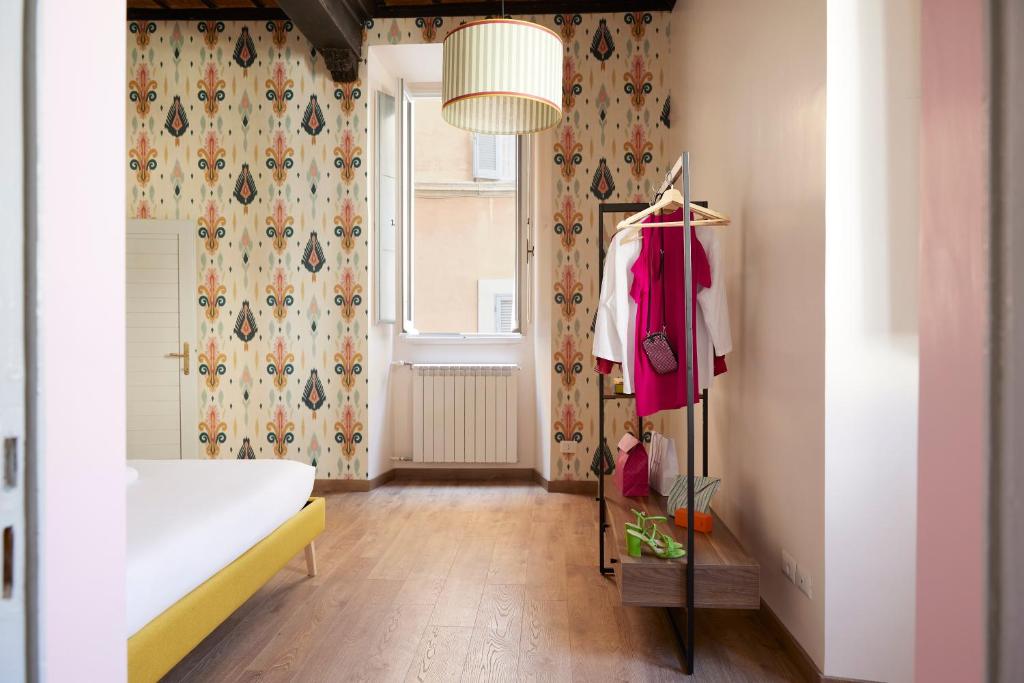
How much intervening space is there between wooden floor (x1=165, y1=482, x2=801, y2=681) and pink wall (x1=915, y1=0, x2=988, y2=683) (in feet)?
5.66

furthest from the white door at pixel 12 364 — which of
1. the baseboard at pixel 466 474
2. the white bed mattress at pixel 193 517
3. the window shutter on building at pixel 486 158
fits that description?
the window shutter on building at pixel 486 158

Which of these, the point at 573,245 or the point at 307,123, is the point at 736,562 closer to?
the point at 573,245

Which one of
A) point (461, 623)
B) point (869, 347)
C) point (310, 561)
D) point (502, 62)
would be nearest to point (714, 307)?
point (869, 347)

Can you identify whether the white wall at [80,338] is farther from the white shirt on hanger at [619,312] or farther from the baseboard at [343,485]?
the baseboard at [343,485]

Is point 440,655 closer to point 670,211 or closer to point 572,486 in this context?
point 670,211

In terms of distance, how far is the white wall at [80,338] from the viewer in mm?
767

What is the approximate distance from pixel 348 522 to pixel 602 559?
1.64m

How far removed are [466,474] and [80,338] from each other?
14.4 feet

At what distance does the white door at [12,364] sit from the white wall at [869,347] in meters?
1.95

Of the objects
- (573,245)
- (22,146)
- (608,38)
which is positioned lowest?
(22,146)

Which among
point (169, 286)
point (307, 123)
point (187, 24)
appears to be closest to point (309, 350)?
point (169, 286)

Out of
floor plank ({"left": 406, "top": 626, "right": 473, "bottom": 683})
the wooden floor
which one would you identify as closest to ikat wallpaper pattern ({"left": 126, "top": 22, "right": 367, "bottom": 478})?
the wooden floor

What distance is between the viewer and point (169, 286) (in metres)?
4.80

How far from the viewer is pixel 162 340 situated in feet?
15.8
